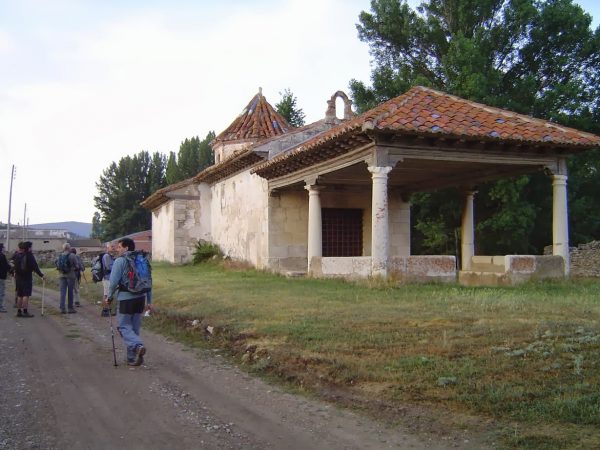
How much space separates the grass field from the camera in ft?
15.7

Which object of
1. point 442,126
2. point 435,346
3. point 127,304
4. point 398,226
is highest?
point 442,126

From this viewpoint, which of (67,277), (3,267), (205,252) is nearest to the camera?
(67,277)

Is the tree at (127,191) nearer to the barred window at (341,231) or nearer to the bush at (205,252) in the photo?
the bush at (205,252)

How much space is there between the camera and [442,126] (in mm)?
12891

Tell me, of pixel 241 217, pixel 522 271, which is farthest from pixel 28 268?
pixel 522 271

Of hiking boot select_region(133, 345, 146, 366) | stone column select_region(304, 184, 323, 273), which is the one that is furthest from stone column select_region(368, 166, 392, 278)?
hiking boot select_region(133, 345, 146, 366)

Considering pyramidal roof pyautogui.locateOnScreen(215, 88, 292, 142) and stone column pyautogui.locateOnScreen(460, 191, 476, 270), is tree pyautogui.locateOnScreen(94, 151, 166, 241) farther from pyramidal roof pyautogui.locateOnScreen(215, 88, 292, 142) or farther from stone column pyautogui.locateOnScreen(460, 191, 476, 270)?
stone column pyautogui.locateOnScreen(460, 191, 476, 270)

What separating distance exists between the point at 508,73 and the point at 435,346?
2472 cm

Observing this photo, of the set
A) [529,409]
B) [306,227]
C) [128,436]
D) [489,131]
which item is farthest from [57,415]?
[306,227]

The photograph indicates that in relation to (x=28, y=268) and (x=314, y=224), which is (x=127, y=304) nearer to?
(x=28, y=268)

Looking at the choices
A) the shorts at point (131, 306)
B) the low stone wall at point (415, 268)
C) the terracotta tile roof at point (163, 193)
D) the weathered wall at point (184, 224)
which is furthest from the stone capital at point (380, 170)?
the terracotta tile roof at point (163, 193)

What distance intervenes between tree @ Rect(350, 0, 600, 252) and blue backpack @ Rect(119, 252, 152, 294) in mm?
19935

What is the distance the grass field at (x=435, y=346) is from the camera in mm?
4781

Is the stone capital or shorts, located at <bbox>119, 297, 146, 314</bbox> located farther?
the stone capital
